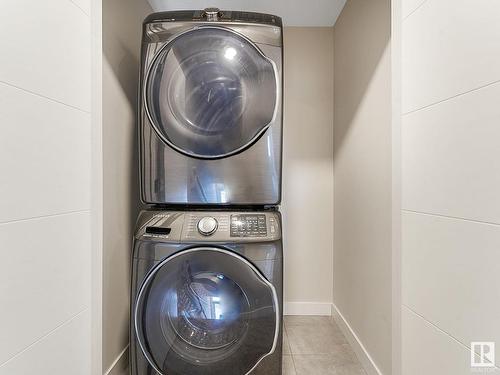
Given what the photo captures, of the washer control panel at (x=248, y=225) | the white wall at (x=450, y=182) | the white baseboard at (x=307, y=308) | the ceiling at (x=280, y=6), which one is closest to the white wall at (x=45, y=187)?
the washer control panel at (x=248, y=225)

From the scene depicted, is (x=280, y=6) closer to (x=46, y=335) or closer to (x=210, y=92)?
(x=210, y=92)

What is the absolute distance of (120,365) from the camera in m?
1.38

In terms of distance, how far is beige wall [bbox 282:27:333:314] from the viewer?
2.17 m

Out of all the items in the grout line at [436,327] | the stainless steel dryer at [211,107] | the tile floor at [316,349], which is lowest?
the tile floor at [316,349]

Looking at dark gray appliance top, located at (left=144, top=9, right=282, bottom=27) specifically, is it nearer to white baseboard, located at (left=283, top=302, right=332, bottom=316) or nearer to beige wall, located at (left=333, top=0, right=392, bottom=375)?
beige wall, located at (left=333, top=0, right=392, bottom=375)

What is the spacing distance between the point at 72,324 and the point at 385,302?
1283mm

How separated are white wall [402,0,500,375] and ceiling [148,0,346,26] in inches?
45.5

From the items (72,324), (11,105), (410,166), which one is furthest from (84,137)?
(410,166)

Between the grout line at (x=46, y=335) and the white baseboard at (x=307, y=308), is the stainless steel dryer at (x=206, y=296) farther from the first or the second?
the white baseboard at (x=307, y=308)

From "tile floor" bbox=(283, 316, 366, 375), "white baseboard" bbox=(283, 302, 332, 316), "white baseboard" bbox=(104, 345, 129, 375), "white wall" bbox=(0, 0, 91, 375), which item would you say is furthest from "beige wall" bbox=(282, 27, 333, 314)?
"white wall" bbox=(0, 0, 91, 375)

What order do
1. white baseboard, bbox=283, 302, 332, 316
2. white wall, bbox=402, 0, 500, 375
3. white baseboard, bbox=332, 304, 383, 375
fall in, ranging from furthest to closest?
1. white baseboard, bbox=283, 302, 332, 316
2. white baseboard, bbox=332, 304, 383, 375
3. white wall, bbox=402, 0, 500, 375

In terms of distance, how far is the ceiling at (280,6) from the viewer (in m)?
1.83

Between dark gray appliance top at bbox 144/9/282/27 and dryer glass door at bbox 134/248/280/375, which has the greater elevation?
dark gray appliance top at bbox 144/9/282/27

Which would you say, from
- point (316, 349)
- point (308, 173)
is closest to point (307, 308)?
point (316, 349)
